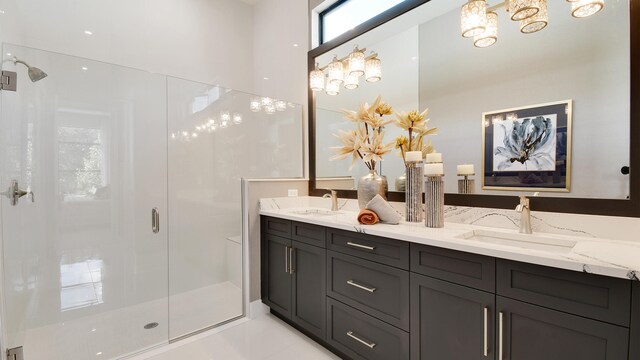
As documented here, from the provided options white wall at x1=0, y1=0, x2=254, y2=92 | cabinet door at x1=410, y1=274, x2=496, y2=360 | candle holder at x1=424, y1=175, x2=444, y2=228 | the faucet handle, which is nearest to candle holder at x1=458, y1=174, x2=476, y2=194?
candle holder at x1=424, y1=175, x2=444, y2=228

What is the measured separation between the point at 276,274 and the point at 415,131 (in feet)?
5.20

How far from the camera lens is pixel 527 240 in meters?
1.39

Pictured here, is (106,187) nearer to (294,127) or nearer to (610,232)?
(294,127)

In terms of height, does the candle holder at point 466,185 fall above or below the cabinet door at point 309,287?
above

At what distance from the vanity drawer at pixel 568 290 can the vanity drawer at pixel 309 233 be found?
3.50 feet

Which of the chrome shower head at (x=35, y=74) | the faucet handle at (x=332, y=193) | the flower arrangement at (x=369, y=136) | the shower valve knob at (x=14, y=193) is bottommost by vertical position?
the faucet handle at (x=332, y=193)

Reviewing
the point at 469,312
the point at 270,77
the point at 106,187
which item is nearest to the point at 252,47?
the point at 270,77

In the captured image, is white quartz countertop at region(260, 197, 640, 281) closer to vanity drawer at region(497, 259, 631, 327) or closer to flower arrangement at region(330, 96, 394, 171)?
vanity drawer at region(497, 259, 631, 327)

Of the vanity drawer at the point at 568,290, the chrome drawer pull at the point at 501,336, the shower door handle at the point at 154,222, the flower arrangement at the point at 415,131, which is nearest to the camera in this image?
the vanity drawer at the point at 568,290

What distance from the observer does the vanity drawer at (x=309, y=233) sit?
1961 mm

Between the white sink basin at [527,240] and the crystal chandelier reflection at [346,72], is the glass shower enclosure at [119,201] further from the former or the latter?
the white sink basin at [527,240]

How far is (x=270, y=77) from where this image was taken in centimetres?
324

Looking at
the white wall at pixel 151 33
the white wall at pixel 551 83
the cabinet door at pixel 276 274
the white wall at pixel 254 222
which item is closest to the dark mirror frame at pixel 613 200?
the white wall at pixel 551 83

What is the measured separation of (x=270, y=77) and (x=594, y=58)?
2706 millimetres
